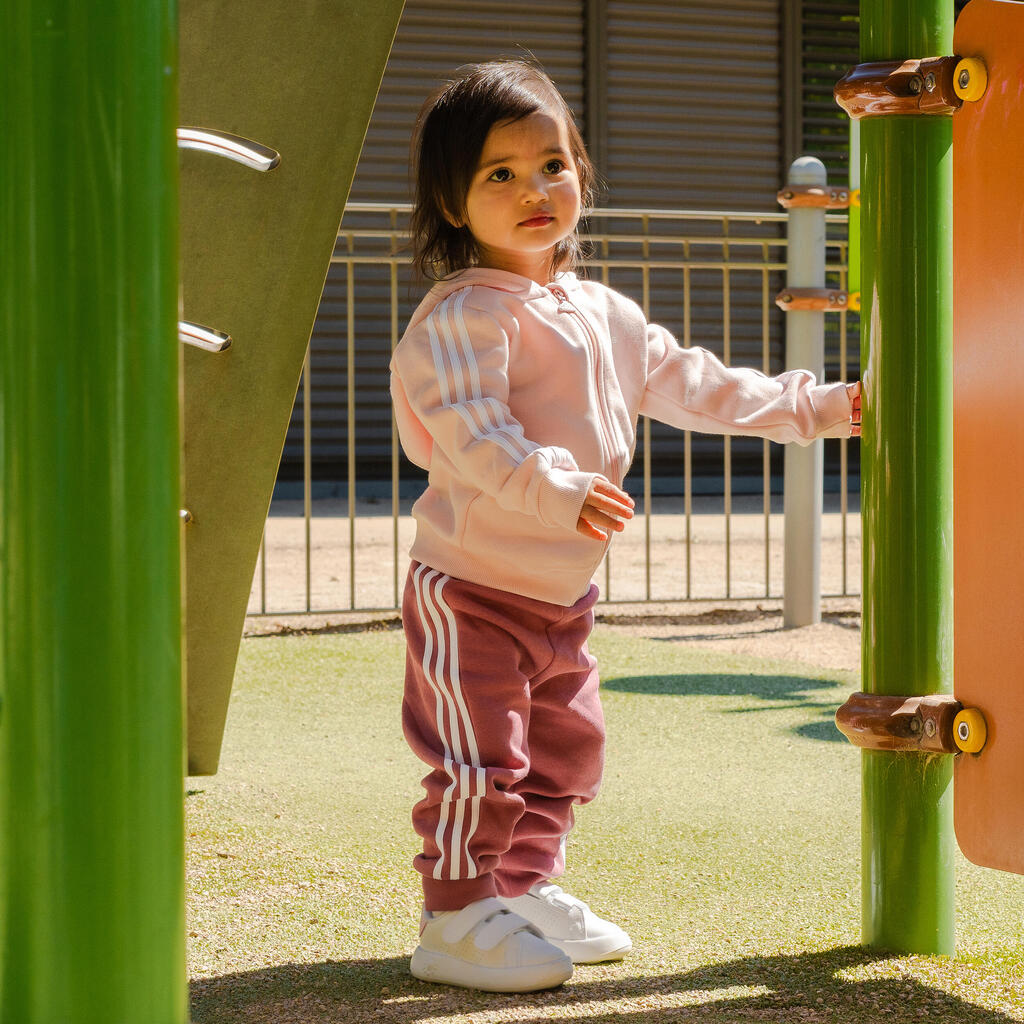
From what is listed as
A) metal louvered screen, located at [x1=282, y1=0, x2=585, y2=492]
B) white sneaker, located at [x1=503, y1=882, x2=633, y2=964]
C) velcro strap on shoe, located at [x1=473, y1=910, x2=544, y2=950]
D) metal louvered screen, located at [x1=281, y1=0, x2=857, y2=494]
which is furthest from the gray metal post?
metal louvered screen, located at [x1=282, y1=0, x2=585, y2=492]

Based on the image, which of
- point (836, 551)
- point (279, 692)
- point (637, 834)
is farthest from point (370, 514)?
point (637, 834)

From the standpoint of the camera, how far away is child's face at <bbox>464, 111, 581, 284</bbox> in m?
1.73

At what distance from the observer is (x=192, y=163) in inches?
77.2

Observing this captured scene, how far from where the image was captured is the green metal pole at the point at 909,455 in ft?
5.03

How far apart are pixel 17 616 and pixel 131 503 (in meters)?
0.10

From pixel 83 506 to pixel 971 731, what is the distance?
950 millimetres

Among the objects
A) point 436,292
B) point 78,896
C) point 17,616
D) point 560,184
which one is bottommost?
point 78,896

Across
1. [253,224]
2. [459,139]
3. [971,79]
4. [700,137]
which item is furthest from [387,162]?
[971,79]

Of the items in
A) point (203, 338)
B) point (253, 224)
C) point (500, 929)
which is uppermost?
point (253, 224)

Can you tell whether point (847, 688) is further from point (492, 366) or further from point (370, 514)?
point (370, 514)

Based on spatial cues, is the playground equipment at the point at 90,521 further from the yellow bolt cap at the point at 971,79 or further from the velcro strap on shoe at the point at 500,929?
the yellow bolt cap at the point at 971,79

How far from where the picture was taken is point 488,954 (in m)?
1.57

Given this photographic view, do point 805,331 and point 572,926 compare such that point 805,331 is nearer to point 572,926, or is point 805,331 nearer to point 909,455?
point 909,455

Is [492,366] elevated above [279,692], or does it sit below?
above
